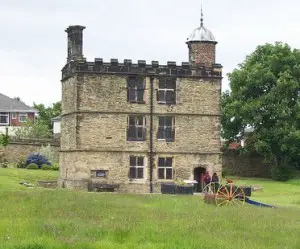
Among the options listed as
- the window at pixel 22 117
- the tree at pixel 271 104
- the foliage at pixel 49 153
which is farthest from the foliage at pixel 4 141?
the window at pixel 22 117

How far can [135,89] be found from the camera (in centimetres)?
4772

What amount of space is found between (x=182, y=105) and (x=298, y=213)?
703 inches

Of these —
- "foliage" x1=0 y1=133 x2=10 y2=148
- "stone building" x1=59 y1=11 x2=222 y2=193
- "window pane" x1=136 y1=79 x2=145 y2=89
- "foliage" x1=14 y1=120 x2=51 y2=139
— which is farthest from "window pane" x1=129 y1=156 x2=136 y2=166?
"foliage" x1=14 y1=120 x2=51 y2=139

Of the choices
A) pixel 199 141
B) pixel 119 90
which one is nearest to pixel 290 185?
pixel 199 141

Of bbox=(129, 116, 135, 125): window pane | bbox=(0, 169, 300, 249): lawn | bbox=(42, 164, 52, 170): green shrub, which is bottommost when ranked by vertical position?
bbox=(0, 169, 300, 249): lawn

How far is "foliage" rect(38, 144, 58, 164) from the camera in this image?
2545 inches

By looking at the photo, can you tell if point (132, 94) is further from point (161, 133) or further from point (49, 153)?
point (49, 153)

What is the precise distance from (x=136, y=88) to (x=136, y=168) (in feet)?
16.3

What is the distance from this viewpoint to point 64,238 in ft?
68.9

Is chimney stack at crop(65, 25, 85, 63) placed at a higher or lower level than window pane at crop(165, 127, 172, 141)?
higher

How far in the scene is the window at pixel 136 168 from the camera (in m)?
47.3

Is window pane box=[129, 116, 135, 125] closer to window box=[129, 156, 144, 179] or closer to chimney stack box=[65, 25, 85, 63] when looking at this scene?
window box=[129, 156, 144, 179]

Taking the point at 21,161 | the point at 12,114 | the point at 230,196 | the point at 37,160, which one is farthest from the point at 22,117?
the point at 230,196

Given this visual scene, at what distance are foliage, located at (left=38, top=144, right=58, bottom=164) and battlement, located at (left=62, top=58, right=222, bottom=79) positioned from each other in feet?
55.7
